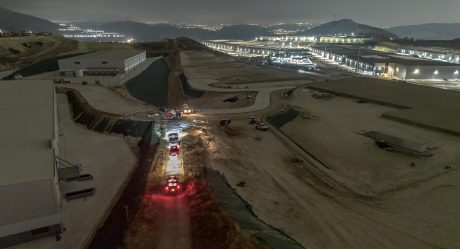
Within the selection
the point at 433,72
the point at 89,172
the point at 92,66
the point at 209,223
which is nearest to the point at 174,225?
the point at 209,223

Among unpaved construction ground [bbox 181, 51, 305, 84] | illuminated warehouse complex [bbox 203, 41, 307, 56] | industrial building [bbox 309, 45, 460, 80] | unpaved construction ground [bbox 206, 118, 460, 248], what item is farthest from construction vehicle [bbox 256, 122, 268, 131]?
illuminated warehouse complex [bbox 203, 41, 307, 56]

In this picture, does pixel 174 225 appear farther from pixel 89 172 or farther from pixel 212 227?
pixel 89 172

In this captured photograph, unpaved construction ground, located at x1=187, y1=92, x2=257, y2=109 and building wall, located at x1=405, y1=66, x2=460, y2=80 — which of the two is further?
building wall, located at x1=405, y1=66, x2=460, y2=80

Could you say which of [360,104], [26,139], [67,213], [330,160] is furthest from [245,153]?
[360,104]

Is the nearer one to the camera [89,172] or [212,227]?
[212,227]

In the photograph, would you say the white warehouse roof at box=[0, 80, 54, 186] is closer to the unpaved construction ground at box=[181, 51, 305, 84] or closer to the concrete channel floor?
the concrete channel floor

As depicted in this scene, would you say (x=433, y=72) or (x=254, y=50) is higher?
(x=254, y=50)

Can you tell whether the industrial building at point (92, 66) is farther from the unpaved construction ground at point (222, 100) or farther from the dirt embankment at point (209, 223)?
the dirt embankment at point (209, 223)

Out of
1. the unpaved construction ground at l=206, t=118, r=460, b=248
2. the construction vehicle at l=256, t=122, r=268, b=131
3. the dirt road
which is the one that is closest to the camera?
the dirt road
